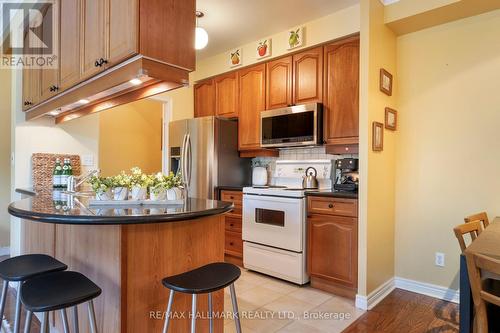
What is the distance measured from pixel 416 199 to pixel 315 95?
4.64 ft

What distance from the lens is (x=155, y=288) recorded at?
153 cm

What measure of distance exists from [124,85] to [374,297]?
100.0 inches

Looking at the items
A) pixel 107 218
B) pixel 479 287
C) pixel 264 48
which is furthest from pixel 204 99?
pixel 479 287

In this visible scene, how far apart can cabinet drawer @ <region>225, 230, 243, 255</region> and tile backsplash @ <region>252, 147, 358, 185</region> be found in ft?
2.58

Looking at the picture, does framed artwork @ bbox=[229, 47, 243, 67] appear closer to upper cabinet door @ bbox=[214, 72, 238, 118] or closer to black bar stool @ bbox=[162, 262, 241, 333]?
upper cabinet door @ bbox=[214, 72, 238, 118]

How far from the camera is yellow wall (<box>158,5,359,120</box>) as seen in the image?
297cm

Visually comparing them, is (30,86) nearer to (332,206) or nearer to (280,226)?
(280,226)

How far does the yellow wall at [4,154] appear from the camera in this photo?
3922mm

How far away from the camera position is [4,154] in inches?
156

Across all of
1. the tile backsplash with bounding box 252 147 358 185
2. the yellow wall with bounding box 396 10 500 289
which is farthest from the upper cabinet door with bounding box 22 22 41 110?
the yellow wall with bounding box 396 10 500 289

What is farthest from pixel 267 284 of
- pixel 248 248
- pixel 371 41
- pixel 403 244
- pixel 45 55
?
pixel 45 55

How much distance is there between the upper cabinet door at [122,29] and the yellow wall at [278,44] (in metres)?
2.15

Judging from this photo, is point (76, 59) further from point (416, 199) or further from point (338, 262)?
point (416, 199)

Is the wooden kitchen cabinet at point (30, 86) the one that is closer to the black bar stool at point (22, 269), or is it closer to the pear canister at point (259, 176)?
the black bar stool at point (22, 269)
